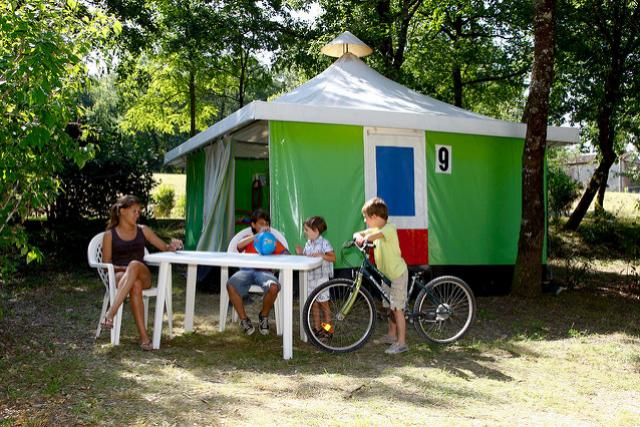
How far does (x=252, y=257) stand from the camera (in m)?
4.62

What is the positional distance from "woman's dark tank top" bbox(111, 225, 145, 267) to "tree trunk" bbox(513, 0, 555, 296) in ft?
13.3

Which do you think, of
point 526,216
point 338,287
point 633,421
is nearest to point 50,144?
point 338,287

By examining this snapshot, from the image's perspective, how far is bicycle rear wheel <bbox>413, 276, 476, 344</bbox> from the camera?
4699mm

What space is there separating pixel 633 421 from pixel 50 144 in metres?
3.82

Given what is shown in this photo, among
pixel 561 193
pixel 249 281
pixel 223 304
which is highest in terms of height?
pixel 561 193

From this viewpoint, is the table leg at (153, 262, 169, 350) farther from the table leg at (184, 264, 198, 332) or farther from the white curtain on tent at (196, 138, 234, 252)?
the white curtain on tent at (196, 138, 234, 252)

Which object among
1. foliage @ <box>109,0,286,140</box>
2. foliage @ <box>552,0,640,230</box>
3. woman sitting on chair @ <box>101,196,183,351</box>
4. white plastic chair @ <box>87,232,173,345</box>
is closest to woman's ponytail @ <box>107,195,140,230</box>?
woman sitting on chair @ <box>101,196,183,351</box>

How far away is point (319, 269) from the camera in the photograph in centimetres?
485

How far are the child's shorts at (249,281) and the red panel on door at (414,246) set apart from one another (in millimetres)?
2437

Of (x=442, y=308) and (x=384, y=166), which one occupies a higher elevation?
(x=384, y=166)

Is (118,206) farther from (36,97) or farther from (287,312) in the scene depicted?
(287,312)

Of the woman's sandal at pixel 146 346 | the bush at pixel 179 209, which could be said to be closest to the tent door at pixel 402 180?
the woman's sandal at pixel 146 346

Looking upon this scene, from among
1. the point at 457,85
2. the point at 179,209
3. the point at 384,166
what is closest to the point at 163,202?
the point at 179,209

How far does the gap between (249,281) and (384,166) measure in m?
2.63
